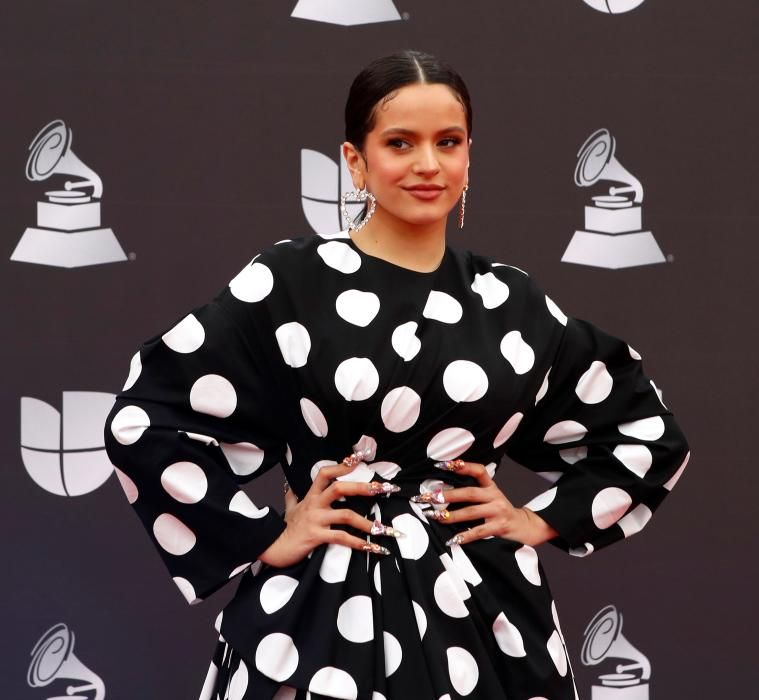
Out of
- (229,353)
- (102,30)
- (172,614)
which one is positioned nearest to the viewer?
(229,353)

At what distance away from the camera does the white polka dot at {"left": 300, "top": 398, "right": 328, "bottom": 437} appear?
1443 millimetres

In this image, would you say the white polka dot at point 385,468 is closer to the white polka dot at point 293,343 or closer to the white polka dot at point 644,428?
the white polka dot at point 293,343

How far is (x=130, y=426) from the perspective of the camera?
1445 millimetres

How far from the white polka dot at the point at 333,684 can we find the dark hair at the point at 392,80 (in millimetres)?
663

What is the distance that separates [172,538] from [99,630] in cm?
124

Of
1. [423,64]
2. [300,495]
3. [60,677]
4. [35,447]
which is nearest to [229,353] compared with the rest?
[300,495]

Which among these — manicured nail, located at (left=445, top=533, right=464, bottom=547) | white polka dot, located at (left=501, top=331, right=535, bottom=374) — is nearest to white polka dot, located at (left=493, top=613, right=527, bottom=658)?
manicured nail, located at (left=445, top=533, right=464, bottom=547)

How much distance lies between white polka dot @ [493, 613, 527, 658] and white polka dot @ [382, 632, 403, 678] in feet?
0.49

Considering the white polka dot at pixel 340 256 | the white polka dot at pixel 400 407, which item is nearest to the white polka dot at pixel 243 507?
the white polka dot at pixel 400 407

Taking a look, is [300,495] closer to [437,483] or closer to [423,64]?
[437,483]

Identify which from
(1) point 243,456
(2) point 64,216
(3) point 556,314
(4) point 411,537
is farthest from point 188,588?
(2) point 64,216

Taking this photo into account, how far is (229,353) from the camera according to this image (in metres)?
1.46

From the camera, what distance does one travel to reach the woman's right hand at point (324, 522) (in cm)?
143

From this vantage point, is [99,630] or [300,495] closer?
[300,495]
